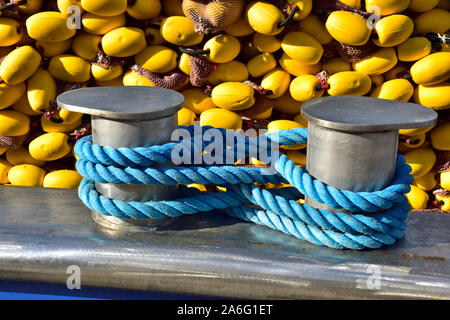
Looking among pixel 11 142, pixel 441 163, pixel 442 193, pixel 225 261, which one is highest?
pixel 225 261

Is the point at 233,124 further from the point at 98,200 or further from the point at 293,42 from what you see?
the point at 98,200

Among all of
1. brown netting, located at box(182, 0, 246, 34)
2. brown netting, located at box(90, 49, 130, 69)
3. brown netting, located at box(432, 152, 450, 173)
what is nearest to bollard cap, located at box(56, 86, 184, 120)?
brown netting, located at box(182, 0, 246, 34)

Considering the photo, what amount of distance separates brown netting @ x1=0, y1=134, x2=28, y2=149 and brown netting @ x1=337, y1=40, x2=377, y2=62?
4.02ft

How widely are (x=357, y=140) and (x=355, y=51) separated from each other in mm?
1075

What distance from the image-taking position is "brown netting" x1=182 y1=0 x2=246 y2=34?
1.68 meters

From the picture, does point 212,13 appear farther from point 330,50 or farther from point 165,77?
point 330,50

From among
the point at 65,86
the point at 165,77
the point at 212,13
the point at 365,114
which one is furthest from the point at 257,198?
the point at 65,86

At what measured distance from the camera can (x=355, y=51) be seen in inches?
Answer: 71.2

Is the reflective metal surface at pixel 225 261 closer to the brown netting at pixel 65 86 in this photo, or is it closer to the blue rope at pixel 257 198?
the blue rope at pixel 257 198

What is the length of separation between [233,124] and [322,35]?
453 mm

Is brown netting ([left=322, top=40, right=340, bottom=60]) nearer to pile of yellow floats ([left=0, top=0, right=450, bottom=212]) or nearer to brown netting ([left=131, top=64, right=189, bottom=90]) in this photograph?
pile of yellow floats ([left=0, top=0, right=450, bottom=212])

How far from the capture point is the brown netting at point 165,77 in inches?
73.3

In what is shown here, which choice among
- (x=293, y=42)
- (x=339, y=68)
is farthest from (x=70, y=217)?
(x=339, y=68)

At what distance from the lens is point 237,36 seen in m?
1.90
